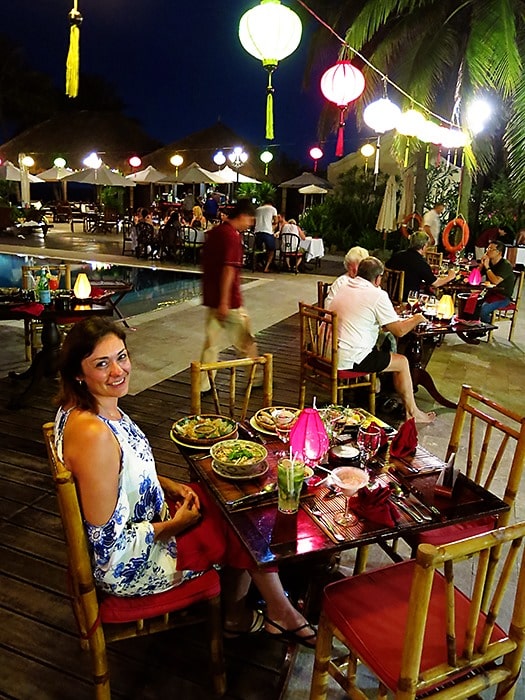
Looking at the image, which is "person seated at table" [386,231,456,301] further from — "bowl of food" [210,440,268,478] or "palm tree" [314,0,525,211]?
"bowl of food" [210,440,268,478]

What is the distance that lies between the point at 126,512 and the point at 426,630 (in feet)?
3.28

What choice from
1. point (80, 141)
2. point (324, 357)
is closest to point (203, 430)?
point (324, 357)

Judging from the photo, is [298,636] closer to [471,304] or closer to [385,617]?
[385,617]

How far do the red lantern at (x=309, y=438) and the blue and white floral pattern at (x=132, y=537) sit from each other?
0.55 m

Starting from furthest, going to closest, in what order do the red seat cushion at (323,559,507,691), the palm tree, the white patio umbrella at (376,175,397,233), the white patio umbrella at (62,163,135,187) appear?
the white patio umbrella at (62,163,135,187)
the white patio umbrella at (376,175,397,233)
the palm tree
the red seat cushion at (323,559,507,691)

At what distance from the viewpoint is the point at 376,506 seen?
187cm

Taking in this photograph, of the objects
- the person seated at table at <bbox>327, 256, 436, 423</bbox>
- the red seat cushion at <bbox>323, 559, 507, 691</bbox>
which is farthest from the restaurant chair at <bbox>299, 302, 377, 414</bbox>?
the red seat cushion at <bbox>323, 559, 507, 691</bbox>

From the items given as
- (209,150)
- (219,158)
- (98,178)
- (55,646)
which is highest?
(209,150)

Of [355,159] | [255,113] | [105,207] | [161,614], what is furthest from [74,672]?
[255,113]

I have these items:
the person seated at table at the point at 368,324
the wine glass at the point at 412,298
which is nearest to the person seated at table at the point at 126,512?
the person seated at table at the point at 368,324

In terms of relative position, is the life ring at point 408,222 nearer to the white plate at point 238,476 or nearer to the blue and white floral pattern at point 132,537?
the white plate at point 238,476

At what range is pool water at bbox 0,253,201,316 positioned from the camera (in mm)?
9102

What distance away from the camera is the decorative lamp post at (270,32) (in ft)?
13.9

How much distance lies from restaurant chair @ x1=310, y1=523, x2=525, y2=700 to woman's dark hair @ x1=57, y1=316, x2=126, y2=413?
105 centimetres
